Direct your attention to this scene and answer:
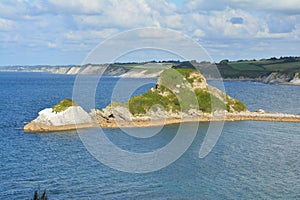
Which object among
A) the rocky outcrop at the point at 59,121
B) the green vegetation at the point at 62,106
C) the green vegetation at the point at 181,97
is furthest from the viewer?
the green vegetation at the point at 181,97

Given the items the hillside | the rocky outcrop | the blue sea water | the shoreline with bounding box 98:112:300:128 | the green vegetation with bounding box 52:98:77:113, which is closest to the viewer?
the blue sea water

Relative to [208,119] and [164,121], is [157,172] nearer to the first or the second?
[164,121]

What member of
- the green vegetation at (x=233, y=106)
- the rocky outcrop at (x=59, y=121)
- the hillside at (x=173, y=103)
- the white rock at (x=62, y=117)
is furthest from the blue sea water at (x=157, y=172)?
the green vegetation at (x=233, y=106)

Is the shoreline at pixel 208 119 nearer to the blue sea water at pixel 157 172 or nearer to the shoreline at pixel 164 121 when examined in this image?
the shoreline at pixel 164 121

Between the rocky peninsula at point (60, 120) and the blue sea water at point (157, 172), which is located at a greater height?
the rocky peninsula at point (60, 120)

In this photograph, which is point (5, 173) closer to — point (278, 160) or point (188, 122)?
point (278, 160)

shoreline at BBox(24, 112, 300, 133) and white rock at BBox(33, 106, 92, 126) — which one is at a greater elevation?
white rock at BBox(33, 106, 92, 126)

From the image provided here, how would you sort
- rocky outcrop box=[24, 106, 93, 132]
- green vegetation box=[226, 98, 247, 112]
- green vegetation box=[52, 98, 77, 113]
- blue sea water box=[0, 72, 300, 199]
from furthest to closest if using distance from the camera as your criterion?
1. green vegetation box=[226, 98, 247, 112]
2. green vegetation box=[52, 98, 77, 113]
3. rocky outcrop box=[24, 106, 93, 132]
4. blue sea water box=[0, 72, 300, 199]

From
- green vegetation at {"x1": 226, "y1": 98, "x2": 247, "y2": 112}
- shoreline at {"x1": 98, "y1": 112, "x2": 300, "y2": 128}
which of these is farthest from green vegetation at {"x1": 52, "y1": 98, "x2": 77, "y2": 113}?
green vegetation at {"x1": 226, "y1": 98, "x2": 247, "y2": 112}

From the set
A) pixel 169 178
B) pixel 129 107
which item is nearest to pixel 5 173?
pixel 169 178

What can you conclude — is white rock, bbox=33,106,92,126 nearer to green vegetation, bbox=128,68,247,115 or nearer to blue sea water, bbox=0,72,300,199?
blue sea water, bbox=0,72,300,199
